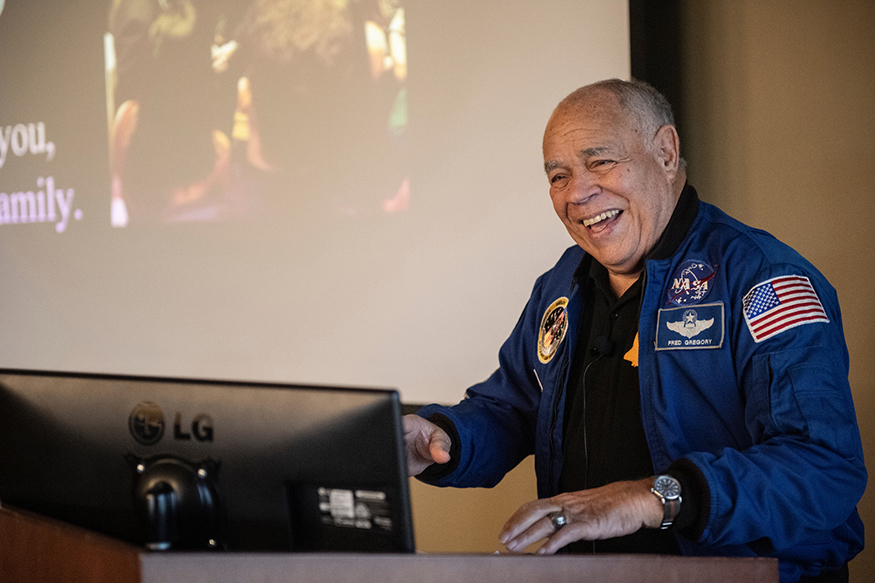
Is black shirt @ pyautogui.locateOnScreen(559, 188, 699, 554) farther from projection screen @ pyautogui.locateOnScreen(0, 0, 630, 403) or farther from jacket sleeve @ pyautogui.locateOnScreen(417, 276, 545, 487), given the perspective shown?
projection screen @ pyautogui.locateOnScreen(0, 0, 630, 403)

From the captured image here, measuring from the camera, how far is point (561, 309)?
1.87 m

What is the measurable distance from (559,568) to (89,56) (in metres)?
3.41

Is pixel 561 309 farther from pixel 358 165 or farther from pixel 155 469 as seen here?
pixel 358 165

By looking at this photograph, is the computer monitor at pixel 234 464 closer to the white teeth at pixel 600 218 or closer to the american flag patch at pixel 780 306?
the american flag patch at pixel 780 306

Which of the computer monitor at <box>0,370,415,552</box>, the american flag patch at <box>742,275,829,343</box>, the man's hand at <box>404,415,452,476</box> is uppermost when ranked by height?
the american flag patch at <box>742,275,829,343</box>

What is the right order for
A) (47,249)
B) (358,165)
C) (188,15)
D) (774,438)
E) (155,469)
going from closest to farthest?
(155,469)
(774,438)
(358,165)
(188,15)
(47,249)

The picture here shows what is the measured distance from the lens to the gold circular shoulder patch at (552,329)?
1.83 m

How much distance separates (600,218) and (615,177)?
0.10 meters

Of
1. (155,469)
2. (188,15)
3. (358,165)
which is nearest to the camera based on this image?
(155,469)

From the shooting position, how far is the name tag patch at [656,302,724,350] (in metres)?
1.48

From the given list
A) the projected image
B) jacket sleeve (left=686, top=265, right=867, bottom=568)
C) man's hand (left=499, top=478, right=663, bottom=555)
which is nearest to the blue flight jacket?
jacket sleeve (left=686, top=265, right=867, bottom=568)

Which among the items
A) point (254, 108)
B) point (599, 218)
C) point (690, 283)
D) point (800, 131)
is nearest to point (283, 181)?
point (254, 108)

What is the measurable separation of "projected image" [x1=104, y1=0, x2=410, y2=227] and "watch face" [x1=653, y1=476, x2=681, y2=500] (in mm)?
1912

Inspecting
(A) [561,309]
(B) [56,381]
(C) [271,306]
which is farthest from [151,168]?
(B) [56,381]
